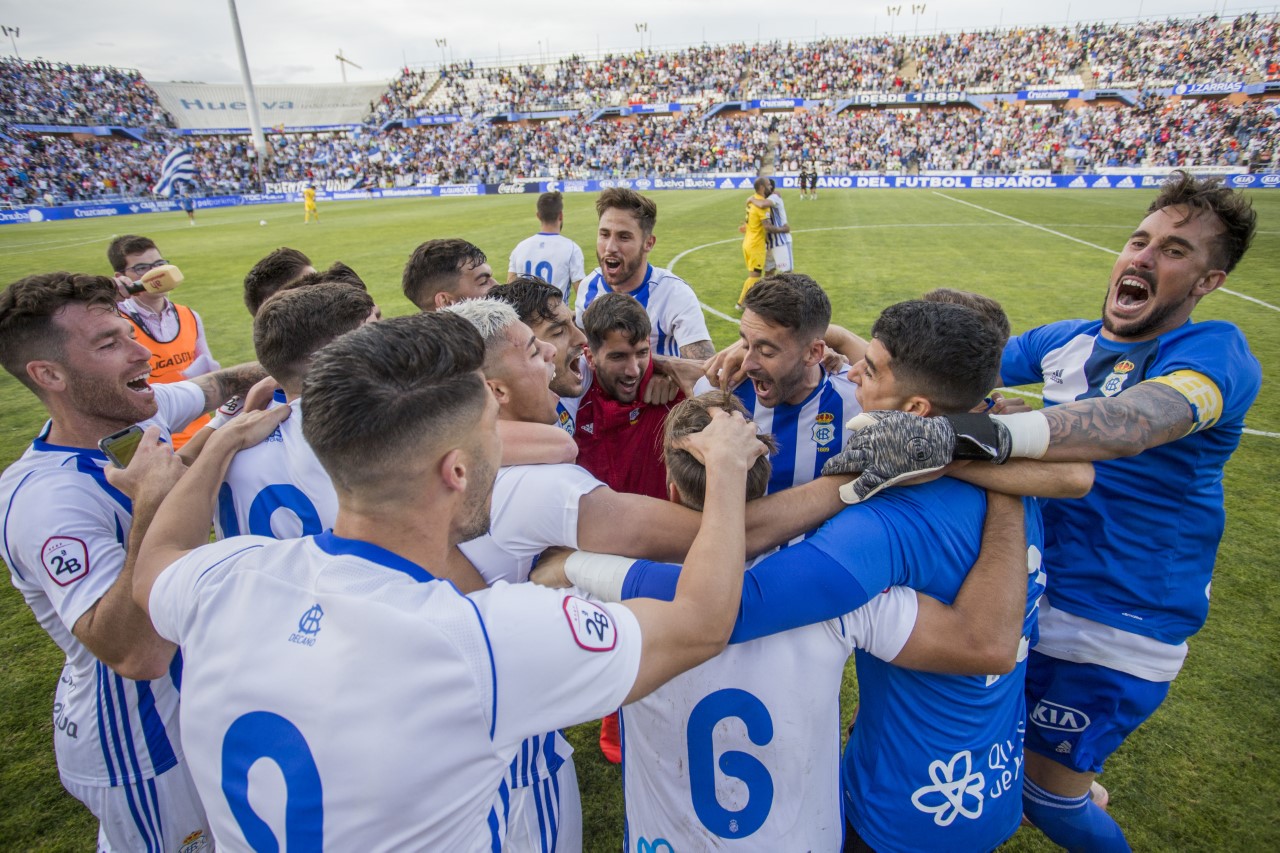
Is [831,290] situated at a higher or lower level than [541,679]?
lower

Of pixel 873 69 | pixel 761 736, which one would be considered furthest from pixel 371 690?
pixel 873 69

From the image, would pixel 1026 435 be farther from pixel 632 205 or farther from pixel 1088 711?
pixel 632 205

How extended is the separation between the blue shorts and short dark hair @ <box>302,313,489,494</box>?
8.63ft

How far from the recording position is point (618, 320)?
3359 mm

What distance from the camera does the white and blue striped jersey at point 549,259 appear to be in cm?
758

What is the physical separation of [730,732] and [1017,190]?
3896 centimetres

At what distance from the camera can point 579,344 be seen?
11.7 ft

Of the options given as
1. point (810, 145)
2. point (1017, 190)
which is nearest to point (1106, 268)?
point (1017, 190)

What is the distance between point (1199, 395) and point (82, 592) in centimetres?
393

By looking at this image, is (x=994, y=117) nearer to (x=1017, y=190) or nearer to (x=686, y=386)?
(x=1017, y=190)

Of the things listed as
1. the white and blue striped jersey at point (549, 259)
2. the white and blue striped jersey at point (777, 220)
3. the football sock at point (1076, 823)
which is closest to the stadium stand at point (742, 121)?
the white and blue striped jersey at point (777, 220)

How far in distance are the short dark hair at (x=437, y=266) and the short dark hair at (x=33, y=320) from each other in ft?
6.26

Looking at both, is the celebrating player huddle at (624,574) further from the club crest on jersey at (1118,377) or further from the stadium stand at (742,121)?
the stadium stand at (742,121)

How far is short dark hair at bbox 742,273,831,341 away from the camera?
10.6 feet
